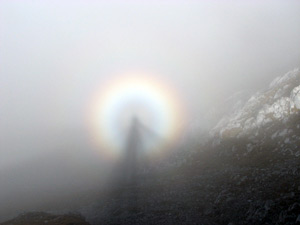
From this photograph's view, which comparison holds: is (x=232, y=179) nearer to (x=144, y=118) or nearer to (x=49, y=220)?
(x=49, y=220)

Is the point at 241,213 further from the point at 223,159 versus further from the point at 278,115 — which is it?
the point at 278,115

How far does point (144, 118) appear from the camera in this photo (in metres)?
121

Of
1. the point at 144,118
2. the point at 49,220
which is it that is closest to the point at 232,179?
the point at 49,220

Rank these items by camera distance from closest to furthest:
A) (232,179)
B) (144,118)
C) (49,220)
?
(232,179)
(49,220)
(144,118)

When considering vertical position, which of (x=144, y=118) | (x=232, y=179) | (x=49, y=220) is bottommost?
(x=49, y=220)

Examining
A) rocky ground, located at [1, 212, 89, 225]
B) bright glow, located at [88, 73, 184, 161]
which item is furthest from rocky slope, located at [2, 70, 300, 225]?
bright glow, located at [88, 73, 184, 161]

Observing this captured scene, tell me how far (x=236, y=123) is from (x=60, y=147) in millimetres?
→ 101958

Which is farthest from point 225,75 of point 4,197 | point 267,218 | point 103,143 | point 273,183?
point 4,197

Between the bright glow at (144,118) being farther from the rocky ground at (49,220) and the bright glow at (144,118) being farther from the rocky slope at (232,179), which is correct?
the rocky ground at (49,220)

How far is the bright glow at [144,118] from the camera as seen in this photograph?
88.7 meters

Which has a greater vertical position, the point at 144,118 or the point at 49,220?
the point at 144,118

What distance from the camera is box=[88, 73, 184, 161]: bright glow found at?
291 ft

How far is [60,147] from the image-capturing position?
421 feet

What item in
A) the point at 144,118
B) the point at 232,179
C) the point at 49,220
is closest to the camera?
the point at 232,179
